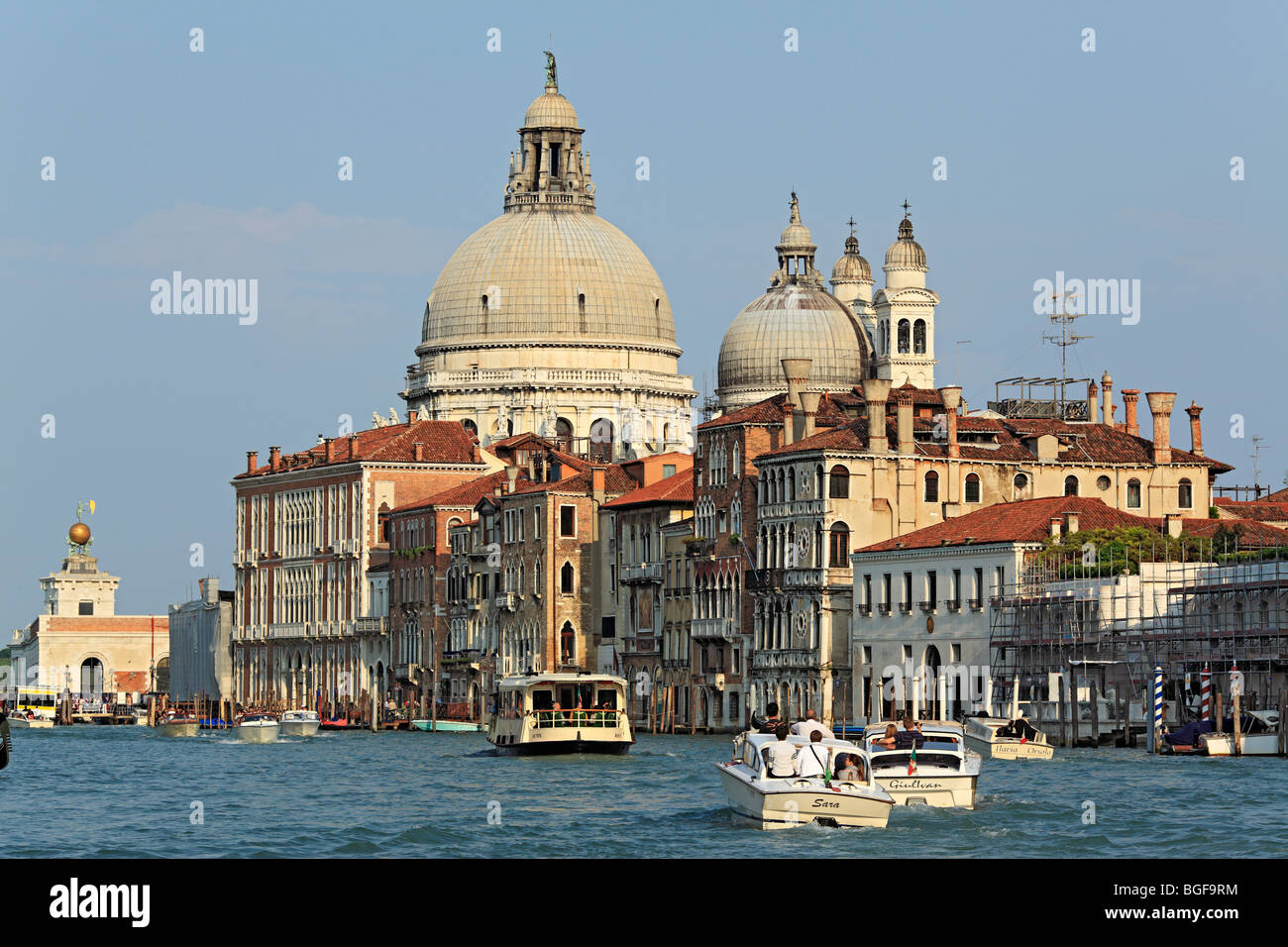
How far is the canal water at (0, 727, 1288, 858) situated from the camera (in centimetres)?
3256

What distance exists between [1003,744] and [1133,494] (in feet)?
92.5

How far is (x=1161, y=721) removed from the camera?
192 feet

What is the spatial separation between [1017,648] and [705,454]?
64.0 feet

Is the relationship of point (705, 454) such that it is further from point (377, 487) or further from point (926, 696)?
point (377, 487)

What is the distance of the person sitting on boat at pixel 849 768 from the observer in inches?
1284

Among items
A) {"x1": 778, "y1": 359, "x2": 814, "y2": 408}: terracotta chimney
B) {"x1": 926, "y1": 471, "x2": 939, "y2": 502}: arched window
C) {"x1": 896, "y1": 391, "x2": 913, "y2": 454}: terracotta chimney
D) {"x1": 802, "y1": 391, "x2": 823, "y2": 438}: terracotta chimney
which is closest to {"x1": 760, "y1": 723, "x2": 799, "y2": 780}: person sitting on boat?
{"x1": 896, "y1": 391, "x2": 913, "y2": 454}: terracotta chimney

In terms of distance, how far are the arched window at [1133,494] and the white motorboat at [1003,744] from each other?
26.3m

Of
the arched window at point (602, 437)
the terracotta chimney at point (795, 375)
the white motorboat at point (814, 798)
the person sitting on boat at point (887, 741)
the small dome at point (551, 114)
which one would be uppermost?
the small dome at point (551, 114)

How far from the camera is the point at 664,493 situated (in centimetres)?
8881

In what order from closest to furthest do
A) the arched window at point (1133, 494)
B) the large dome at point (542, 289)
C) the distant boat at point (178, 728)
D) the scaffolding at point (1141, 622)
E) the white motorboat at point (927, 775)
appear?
1. the white motorboat at point (927, 775)
2. the scaffolding at point (1141, 622)
3. the arched window at point (1133, 494)
4. the distant boat at point (178, 728)
5. the large dome at point (542, 289)

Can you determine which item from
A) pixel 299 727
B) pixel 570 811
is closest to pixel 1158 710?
pixel 570 811

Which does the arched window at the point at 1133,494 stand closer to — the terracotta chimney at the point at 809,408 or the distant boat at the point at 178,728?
the terracotta chimney at the point at 809,408

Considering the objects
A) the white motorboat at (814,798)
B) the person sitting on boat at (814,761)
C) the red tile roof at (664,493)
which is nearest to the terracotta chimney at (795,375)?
the red tile roof at (664,493)

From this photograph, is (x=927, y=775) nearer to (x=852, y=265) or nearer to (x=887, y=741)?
(x=887, y=741)
